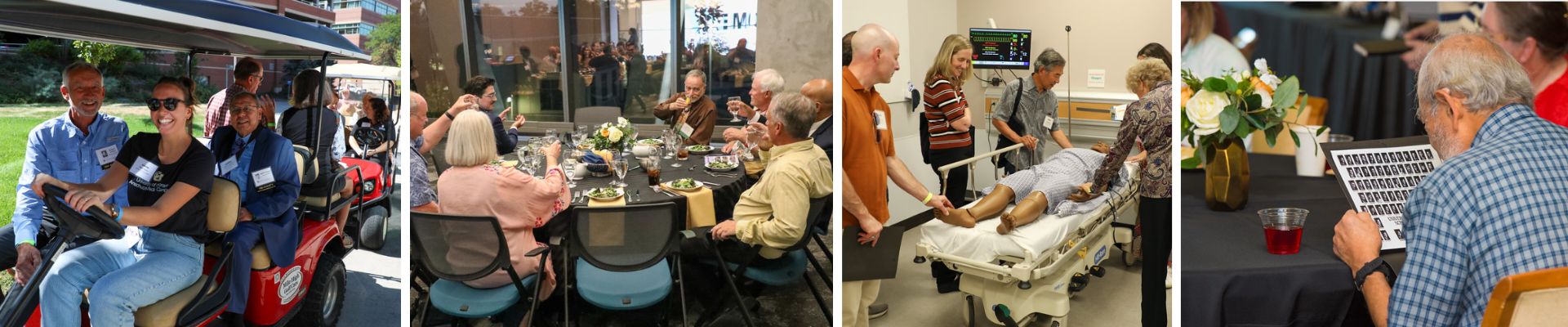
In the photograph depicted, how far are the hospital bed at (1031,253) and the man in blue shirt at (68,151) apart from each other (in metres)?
3.10

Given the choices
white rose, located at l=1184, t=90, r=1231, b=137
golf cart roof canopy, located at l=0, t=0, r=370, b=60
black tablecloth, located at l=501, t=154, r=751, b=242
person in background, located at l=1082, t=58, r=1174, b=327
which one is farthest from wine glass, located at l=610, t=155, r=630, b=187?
white rose, located at l=1184, t=90, r=1231, b=137

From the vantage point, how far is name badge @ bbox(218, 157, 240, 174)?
2.75 metres

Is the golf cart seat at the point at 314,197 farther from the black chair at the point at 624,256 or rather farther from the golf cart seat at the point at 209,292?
the black chair at the point at 624,256

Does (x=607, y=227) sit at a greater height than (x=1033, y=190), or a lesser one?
lesser

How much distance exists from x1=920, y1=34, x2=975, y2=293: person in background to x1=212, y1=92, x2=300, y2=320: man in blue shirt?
2500 millimetres

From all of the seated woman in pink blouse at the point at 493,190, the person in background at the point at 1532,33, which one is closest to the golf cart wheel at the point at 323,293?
the seated woman in pink blouse at the point at 493,190

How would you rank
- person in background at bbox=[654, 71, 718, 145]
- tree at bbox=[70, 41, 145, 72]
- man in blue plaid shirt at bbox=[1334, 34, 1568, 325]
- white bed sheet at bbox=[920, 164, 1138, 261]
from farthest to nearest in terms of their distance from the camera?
tree at bbox=[70, 41, 145, 72] < white bed sheet at bbox=[920, 164, 1138, 261] < person in background at bbox=[654, 71, 718, 145] < man in blue plaid shirt at bbox=[1334, 34, 1568, 325]

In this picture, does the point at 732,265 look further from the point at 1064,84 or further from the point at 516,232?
the point at 1064,84

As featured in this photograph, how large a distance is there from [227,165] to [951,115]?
8.78 feet

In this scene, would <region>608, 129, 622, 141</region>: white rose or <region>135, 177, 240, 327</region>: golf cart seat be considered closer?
<region>608, 129, 622, 141</region>: white rose

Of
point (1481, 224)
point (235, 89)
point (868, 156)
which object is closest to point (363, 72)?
point (235, 89)

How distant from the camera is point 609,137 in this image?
231 cm

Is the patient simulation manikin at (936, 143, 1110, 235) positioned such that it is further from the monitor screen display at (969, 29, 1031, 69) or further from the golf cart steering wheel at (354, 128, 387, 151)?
the golf cart steering wheel at (354, 128, 387, 151)

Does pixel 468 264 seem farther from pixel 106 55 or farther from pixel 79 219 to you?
pixel 106 55
